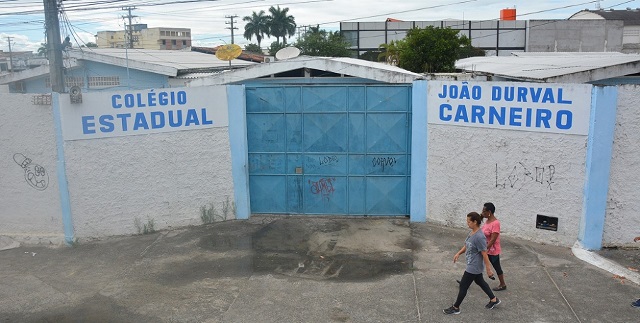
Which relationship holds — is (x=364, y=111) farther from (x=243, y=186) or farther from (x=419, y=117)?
(x=243, y=186)

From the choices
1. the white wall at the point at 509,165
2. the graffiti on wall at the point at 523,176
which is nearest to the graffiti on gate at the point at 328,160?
the white wall at the point at 509,165

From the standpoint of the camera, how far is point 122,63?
1923 cm

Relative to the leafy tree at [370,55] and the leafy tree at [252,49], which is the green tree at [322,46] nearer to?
the leafy tree at [370,55]

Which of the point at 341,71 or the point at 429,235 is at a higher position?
the point at 341,71

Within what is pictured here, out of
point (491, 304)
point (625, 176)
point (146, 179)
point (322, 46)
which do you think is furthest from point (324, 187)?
point (322, 46)

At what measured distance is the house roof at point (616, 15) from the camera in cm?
5434

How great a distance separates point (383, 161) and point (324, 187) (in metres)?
1.24

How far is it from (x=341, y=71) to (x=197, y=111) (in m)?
3.26

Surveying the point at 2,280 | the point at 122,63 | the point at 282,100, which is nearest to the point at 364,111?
the point at 282,100

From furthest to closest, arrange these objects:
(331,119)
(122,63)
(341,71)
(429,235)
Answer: (122,63) → (341,71) → (331,119) → (429,235)

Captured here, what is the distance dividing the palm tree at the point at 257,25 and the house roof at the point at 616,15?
118ft

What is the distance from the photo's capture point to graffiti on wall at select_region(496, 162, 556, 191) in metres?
8.51

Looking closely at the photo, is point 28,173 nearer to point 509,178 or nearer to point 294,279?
point 294,279

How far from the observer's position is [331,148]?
33.3ft
